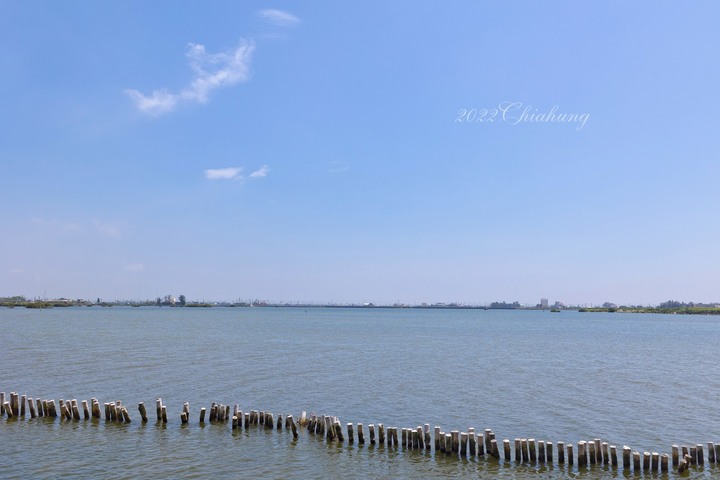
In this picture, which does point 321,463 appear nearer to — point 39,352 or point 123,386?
point 123,386

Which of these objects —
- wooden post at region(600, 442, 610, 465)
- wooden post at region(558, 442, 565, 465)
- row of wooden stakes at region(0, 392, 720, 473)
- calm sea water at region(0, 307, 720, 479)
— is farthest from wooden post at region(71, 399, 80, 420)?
wooden post at region(600, 442, 610, 465)

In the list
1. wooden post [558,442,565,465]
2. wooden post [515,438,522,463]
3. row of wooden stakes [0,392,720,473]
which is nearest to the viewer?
row of wooden stakes [0,392,720,473]

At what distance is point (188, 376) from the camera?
44.5 m

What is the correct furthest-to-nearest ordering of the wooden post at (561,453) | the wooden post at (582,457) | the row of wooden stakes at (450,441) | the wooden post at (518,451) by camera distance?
the wooden post at (518,451) → the wooden post at (561,453) → the wooden post at (582,457) → the row of wooden stakes at (450,441)

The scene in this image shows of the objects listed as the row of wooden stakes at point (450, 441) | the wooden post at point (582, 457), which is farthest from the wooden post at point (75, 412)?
the wooden post at point (582, 457)

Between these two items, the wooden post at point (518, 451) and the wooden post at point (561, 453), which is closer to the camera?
the wooden post at point (561, 453)

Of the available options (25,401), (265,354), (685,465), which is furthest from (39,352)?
(685,465)

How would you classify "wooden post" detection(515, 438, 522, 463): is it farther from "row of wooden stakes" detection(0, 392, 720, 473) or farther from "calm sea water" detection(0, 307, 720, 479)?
"calm sea water" detection(0, 307, 720, 479)

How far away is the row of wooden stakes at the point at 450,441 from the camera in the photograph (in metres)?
21.7

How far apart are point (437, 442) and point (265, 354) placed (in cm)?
4243

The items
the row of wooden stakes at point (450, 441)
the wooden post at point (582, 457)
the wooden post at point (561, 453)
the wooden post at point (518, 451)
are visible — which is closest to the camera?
the row of wooden stakes at point (450, 441)

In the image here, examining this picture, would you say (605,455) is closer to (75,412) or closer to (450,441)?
(450,441)

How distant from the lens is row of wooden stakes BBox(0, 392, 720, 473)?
854 inches

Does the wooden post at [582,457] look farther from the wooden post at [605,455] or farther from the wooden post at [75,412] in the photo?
the wooden post at [75,412]
